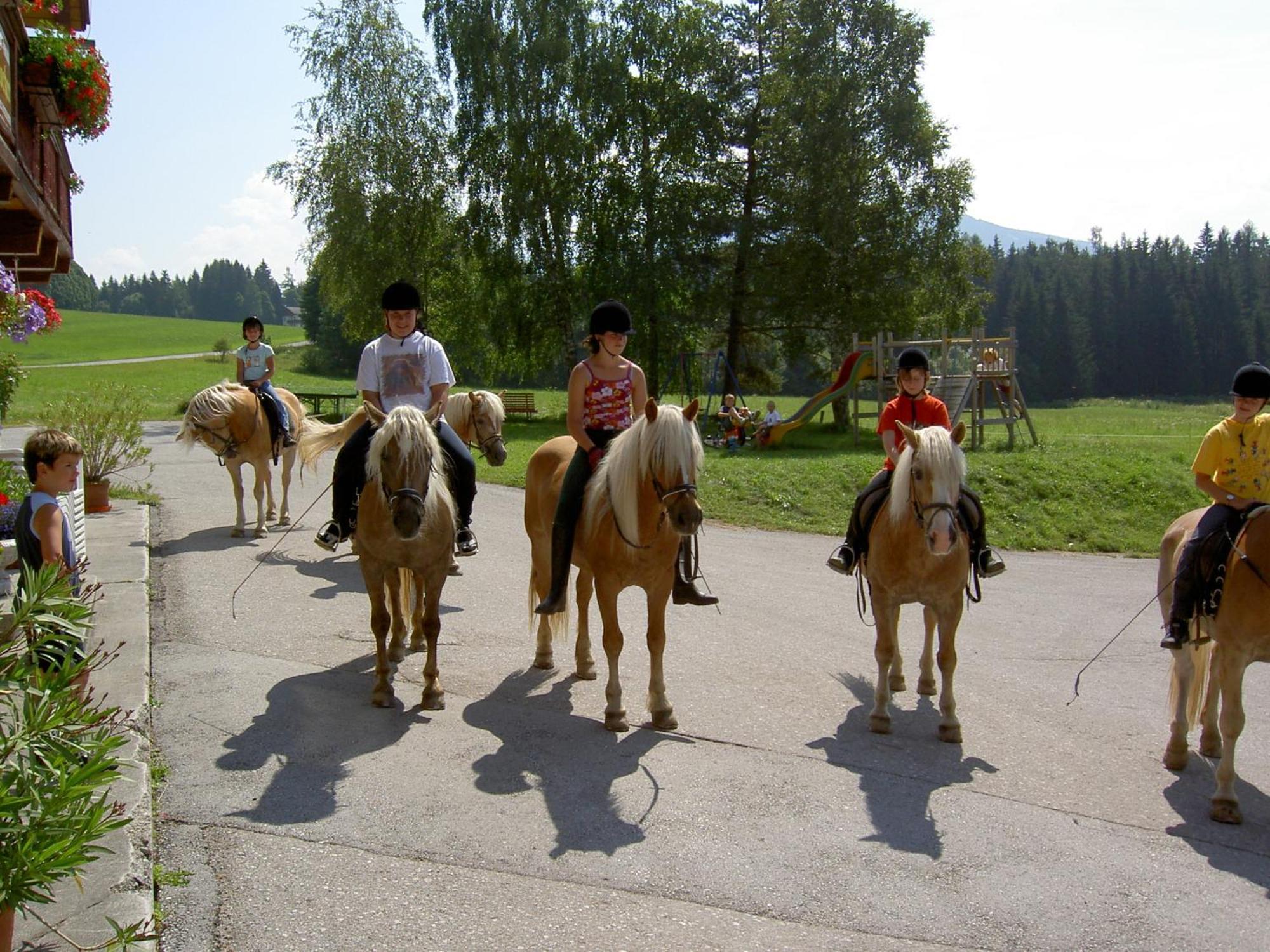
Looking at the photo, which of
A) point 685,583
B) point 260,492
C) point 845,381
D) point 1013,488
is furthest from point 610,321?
point 845,381

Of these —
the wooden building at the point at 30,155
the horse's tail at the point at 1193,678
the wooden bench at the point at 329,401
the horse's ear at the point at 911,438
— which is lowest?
the horse's tail at the point at 1193,678

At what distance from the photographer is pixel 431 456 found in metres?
6.55

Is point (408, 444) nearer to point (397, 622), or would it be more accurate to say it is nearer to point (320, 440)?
point (397, 622)

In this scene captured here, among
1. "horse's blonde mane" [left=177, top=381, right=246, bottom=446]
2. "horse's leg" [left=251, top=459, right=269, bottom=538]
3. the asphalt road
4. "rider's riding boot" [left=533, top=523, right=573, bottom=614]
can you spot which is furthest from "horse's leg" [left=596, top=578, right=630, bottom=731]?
"horse's blonde mane" [left=177, top=381, right=246, bottom=446]

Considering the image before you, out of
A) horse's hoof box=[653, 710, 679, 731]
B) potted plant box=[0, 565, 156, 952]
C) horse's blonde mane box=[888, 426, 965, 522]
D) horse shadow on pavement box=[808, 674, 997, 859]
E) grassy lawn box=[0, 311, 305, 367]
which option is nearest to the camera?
potted plant box=[0, 565, 156, 952]

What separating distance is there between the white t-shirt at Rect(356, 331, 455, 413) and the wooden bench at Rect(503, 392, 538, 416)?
103ft

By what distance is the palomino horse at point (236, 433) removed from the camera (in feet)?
41.3

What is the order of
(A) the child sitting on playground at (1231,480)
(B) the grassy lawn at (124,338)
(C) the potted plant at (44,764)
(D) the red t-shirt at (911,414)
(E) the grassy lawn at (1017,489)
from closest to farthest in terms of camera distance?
1. (C) the potted plant at (44,764)
2. (A) the child sitting on playground at (1231,480)
3. (D) the red t-shirt at (911,414)
4. (E) the grassy lawn at (1017,489)
5. (B) the grassy lawn at (124,338)

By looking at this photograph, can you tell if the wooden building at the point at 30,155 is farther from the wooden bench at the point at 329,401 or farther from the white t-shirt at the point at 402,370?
the wooden bench at the point at 329,401

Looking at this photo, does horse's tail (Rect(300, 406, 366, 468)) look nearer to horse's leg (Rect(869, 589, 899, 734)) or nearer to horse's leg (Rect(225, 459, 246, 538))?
horse's leg (Rect(225, 459, 246, 538))

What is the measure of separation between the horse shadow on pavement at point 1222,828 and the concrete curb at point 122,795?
4.86 meters

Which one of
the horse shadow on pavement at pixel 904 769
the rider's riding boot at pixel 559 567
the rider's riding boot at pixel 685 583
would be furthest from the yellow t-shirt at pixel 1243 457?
the rider's riding boot at pixel 559 567

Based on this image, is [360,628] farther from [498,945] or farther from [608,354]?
[498,945]

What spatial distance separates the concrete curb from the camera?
371 centimetres
